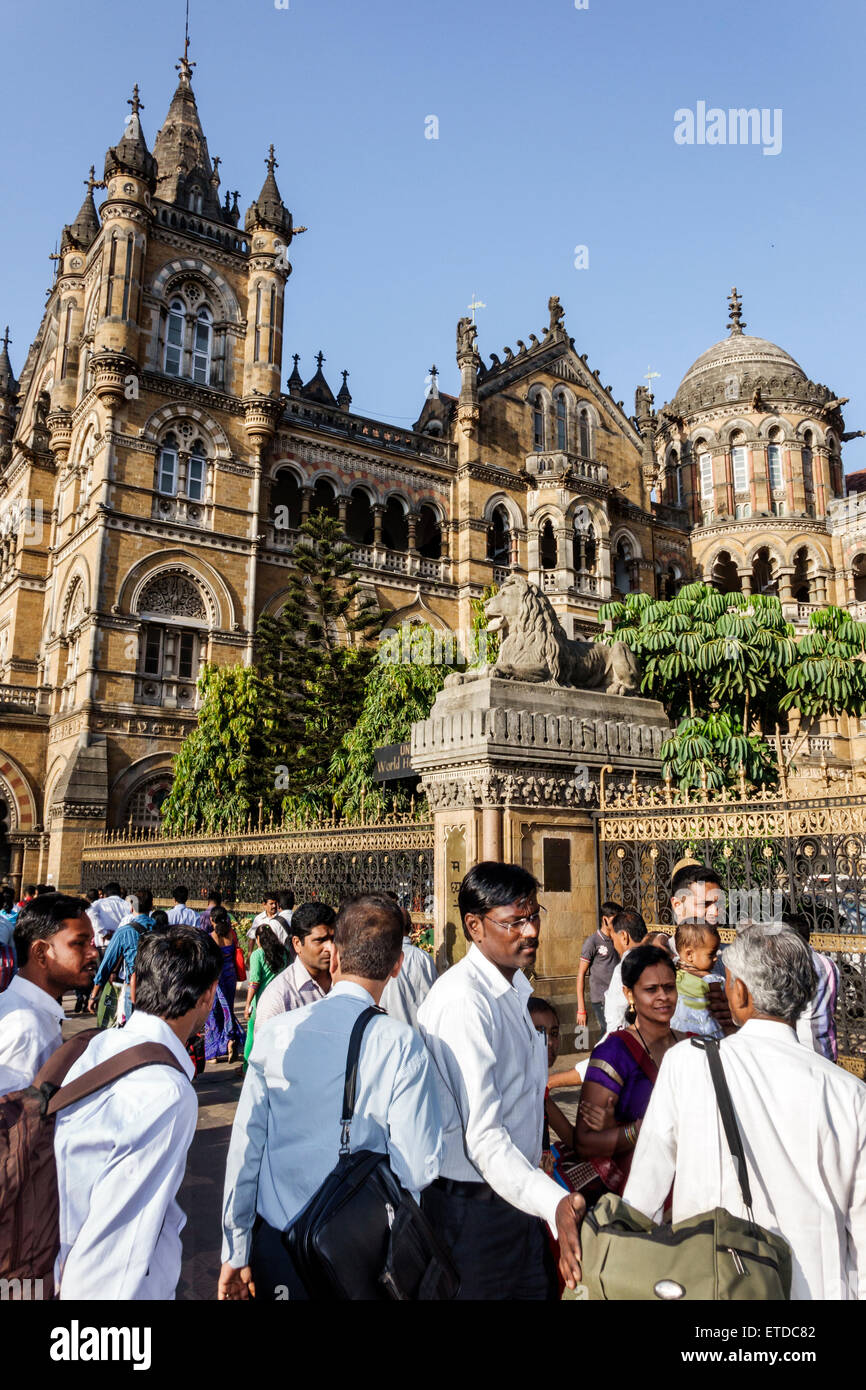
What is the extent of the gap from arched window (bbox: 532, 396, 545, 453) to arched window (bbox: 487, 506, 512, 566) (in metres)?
2.99

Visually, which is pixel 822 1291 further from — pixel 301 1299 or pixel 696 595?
pixel 696 595

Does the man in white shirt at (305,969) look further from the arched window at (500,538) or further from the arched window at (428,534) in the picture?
the arched window at (500,538)

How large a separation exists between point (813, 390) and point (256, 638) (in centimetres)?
2376

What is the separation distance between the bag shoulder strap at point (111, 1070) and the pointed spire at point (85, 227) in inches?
1328

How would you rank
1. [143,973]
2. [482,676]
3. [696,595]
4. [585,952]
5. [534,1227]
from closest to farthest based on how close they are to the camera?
[143,973] < [534,1227] < [585,952] < [482,676] < [696,595]

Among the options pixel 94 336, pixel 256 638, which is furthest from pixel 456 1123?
pixel 94 336

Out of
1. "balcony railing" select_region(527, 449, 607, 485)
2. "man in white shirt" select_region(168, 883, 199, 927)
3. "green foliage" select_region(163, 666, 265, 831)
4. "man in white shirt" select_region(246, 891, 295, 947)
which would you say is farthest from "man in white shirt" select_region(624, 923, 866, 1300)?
"balcony railing" select_region(527, 449, 607, 485)

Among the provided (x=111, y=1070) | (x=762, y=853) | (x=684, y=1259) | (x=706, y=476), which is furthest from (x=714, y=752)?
(x=706, y=476)

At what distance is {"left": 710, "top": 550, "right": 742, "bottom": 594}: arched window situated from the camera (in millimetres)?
35653

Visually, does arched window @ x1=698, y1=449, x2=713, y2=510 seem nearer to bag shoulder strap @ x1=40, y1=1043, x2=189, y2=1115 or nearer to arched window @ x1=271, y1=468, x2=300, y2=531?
arched window @ x1=271, y1=468, x2=300, y2=531

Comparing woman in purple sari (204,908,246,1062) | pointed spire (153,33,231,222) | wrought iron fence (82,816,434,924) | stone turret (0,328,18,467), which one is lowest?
woman in purple sari (204,908,246,1062)

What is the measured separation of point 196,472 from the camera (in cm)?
2622

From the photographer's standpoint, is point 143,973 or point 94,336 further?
point 94,336

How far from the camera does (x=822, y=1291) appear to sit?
2.21 m
